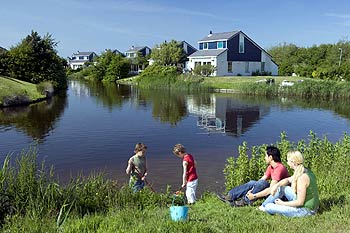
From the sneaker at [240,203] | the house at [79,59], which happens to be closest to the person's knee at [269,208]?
the sneaker at [240,203]

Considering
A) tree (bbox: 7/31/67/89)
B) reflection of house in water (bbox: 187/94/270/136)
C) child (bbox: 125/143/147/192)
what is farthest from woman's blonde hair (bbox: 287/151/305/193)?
tree (bbox: 7/31/67/89)

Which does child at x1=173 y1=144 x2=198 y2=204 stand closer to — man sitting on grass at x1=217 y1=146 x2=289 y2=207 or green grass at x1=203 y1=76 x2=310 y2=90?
man sitting on grass at x1=217 y1=146 x2=289 y2=207

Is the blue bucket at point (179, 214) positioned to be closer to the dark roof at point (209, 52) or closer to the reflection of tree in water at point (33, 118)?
the reflection of tree in water at point (33, 118)

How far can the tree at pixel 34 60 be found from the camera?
4050cm

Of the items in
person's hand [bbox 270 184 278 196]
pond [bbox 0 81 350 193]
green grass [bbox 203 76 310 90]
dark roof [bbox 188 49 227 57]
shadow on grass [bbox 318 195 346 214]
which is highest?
dark roof [bbox 188 49 227 57]

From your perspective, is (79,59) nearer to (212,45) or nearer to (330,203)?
(212,45)

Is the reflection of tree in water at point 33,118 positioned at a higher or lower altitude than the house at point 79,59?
lower

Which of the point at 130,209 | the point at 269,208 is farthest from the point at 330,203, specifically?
the point at 130,209

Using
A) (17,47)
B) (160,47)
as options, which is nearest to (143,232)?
(17,47)

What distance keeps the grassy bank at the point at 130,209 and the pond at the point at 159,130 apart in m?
2.88

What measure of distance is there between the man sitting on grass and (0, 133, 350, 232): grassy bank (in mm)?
216

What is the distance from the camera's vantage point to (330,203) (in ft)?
20.6

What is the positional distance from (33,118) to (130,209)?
18.1m

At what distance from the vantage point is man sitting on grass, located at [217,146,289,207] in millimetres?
6520
